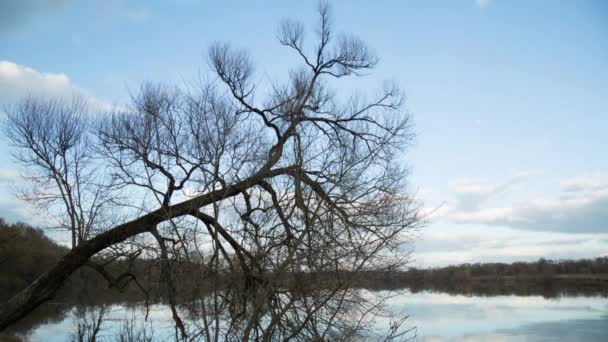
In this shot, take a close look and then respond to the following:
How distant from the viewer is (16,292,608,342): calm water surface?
15.5m

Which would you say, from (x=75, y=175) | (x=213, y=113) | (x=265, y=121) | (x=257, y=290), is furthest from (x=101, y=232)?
(x=257, y=290)

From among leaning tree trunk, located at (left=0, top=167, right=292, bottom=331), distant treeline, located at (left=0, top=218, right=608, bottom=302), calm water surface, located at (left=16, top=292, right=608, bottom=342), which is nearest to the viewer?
distant treeline, located at (left=0, top=218, right=608, bottom=302)

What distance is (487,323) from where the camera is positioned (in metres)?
19.6

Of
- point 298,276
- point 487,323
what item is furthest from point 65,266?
point 487,323

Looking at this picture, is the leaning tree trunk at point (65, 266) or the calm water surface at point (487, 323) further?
the calm water surface at point (487, 323)

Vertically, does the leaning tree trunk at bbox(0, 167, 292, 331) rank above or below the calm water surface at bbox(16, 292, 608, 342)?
above

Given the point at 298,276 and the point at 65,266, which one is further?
the point at 65,266

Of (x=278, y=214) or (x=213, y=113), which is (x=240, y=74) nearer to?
(x=213, y=113)

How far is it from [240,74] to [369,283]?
243 inches

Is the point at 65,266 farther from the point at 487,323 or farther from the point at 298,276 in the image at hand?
the point at 487,323

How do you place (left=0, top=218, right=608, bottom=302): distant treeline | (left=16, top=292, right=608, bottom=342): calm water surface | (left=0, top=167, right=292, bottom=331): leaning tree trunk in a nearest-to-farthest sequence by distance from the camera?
(left=0, top=218, right=608, bottom=302): distant treeline
(left=0, top=167, right=292, bottom=331): leaning tree trunk
(left=16, top=292, right=608, bottom=342): calm water surface

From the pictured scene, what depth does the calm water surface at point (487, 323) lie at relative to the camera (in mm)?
15500

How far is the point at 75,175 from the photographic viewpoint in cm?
1066

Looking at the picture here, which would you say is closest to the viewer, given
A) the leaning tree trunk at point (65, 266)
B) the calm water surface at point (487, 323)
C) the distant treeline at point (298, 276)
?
the distant treeline at point (298, 276)
